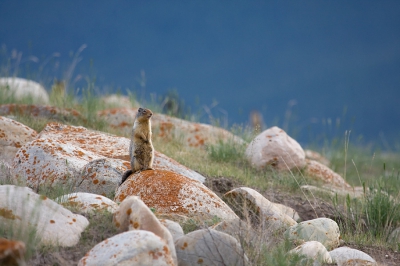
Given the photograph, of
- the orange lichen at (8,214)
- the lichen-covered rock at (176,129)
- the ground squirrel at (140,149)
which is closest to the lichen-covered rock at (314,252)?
the ground squirrel at (140,149)

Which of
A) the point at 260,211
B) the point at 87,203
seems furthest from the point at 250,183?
the point at 87,203

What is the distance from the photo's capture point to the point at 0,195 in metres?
4.88

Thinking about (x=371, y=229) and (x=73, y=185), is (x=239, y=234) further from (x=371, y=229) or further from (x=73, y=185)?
(x=371, y=229)

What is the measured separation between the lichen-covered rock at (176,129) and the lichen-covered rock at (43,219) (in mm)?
6632

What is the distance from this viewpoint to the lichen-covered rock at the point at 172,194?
5.94 metres

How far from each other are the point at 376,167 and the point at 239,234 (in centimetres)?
1196

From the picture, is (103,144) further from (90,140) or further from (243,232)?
(243,232)

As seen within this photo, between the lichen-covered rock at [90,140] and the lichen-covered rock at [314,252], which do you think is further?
the lichen-covered rock at [90,140]

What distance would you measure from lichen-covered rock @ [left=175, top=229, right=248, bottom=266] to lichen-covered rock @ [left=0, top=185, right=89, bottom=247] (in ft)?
3.05

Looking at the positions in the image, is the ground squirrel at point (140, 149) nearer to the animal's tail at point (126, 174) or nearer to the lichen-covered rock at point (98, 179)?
the animal's tail at point (126, 174)

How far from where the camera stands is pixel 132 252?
13.4 ft

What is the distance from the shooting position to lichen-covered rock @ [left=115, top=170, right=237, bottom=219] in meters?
5.94

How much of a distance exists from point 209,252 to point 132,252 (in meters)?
0.78

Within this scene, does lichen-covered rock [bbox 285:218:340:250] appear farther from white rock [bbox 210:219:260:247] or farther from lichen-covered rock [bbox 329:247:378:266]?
white rock [bbox 210:219:260:247]
